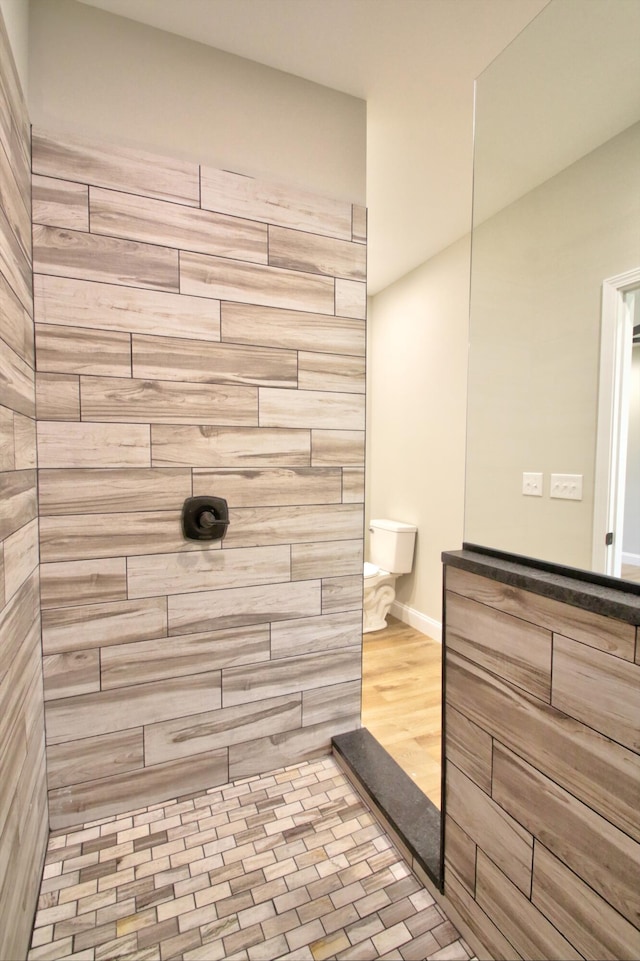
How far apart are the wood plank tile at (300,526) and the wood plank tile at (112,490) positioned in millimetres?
229

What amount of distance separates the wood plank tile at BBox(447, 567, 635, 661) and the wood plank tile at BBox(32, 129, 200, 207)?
1535 millimetres

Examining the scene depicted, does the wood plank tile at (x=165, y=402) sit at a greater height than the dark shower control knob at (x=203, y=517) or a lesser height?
greater

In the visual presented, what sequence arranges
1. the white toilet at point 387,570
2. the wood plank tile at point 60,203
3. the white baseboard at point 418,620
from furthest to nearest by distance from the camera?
the white toilet at point 387,570
the white baseboard at point 418,620
the wood plank tile at point 60,203

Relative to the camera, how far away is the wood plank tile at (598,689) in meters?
0.77

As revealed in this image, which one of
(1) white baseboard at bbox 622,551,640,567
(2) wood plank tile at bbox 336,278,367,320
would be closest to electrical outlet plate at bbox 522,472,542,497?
(1) white baseboard at bbox 622,551,640,567

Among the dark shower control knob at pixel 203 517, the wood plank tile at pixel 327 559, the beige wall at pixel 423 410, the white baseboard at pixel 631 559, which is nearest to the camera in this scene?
the white baseboard at pixel 631 559

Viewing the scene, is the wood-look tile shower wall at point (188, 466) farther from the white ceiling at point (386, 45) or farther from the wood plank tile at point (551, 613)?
the wood plank tile at point (551, 613)

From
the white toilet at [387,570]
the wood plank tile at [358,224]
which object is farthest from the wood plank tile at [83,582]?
the white toilet at [387,570]

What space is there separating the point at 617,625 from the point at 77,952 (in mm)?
1499

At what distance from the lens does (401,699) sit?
2361 mm

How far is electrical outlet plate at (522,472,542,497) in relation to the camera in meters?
1.18

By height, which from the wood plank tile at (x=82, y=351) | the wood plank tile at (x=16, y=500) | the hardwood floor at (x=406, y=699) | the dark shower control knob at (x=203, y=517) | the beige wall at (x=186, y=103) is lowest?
the hardwood floor at (x=406, y=699)

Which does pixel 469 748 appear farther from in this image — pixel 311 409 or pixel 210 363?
pixel 210 363

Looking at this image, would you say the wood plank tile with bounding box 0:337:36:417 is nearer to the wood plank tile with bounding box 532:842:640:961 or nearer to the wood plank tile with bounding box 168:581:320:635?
the wood plank tile with bounding box 168:581:320:635
